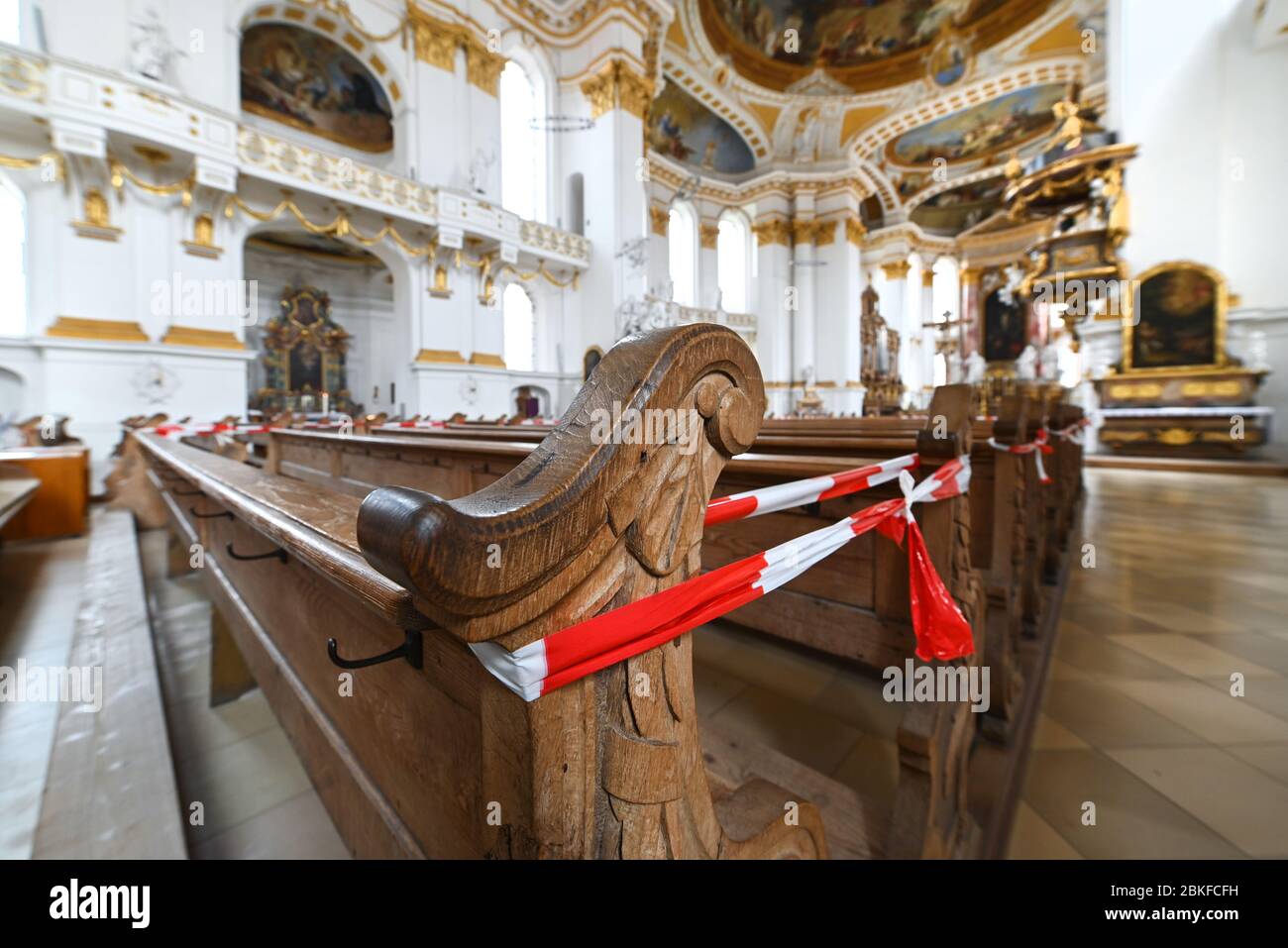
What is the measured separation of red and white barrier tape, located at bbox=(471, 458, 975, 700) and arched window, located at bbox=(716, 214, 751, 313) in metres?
16.3

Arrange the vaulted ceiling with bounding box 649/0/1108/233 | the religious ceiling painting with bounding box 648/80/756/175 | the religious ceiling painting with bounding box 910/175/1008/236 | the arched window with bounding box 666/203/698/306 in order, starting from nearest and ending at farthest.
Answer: the vaulted ceiling with bounding box 649/0/1108/233 → the religious ceiling painting with bounding box 648/80/756/175 → the arched window with bounding box 666/203/698/306 → the religious ceiling painting with bounding box 910/175/1008/236

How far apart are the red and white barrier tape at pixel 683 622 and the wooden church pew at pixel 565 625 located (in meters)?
0.02

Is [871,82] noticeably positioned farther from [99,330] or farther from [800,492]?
[800,492]

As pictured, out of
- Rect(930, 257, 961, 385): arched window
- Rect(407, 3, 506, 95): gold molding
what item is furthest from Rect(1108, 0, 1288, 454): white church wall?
Rect(930, 257, 961, 385): arched window

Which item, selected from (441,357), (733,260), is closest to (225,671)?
(441,357)

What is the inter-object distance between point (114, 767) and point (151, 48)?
9.86 meters

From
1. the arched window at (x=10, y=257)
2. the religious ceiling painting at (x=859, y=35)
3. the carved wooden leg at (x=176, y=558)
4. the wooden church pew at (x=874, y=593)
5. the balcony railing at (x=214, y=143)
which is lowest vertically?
the carved wooden leg at (x=176, y=558)

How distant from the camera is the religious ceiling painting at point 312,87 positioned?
9.67 metres

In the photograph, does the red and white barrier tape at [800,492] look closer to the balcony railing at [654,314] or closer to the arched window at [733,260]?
the balcony railing at [654,314]

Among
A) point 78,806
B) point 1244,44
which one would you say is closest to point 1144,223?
point 1244,44

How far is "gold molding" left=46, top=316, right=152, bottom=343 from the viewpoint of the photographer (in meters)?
6.32

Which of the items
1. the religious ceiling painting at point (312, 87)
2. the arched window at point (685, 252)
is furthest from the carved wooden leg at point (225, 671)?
the arched window at point (685, 252)

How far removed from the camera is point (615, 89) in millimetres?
10883

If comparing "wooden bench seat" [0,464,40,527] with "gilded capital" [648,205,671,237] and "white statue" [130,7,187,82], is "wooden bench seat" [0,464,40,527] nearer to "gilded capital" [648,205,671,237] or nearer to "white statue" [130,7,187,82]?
"white statue" [130,7,187,82]
